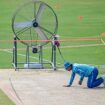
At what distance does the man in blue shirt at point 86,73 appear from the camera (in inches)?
866

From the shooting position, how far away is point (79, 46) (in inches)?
1312

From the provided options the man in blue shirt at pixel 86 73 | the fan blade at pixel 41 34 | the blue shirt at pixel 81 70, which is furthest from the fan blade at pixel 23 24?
the blue shirt at pixel 81 70

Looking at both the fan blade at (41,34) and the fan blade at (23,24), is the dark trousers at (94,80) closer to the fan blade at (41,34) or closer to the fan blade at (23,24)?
the fan blade at (41,34)

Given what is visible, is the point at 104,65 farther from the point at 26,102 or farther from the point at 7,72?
the point at 26,102

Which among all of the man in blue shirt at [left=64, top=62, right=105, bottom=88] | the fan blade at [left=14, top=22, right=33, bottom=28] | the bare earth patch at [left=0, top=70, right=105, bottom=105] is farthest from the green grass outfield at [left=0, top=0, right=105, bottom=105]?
the man in blue shirt at [left=64, top=62, right=105, bottom=88]

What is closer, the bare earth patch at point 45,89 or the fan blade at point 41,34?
the bare earth patch at point 45,89

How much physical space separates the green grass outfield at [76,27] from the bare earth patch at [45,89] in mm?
2745

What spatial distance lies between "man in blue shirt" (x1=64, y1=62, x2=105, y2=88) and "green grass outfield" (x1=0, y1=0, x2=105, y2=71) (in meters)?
5.84

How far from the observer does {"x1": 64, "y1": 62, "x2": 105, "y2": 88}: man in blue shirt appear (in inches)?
866

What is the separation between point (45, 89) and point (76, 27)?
1970 centimetres

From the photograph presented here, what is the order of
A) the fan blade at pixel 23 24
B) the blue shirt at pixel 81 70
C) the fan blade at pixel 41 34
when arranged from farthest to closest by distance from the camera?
1. the fan blade at pixel 41 34
2. the fan blade at pixel 23 24
3. the blue shirt at pixel 81 70

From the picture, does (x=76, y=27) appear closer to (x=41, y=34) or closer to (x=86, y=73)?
(x=41, y=34)

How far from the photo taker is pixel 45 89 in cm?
2220

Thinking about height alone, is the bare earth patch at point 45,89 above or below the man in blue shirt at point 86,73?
below
